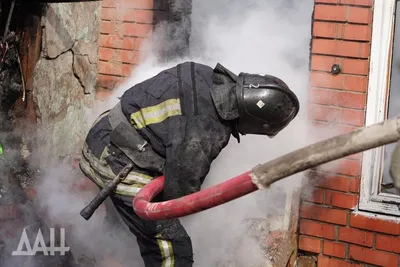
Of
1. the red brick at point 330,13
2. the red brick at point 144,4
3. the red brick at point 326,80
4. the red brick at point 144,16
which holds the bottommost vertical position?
the red brick at point 326,80

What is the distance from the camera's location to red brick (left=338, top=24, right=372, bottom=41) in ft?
15.0

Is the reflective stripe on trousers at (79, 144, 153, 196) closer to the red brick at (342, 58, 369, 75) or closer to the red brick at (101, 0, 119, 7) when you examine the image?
the red brick at (342, 58, 369, 75)

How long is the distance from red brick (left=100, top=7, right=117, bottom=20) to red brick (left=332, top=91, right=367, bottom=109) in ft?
8.29

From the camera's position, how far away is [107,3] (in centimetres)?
598

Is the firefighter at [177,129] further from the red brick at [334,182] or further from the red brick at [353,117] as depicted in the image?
the red brick at [334,182]

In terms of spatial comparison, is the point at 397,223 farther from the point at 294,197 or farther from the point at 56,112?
the point at 56,112

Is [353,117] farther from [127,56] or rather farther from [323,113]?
[127,56]

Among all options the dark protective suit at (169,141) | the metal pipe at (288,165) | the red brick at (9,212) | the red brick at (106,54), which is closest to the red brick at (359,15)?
the dark protective suit at (169,141)

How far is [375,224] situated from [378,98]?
1.03 metres

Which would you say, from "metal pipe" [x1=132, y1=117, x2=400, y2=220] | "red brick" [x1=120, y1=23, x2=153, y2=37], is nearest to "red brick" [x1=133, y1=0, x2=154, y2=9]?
"red brick" [x1=120, y1=23, x2=153, y2=37]

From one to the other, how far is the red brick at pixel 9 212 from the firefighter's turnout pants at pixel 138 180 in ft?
5.02

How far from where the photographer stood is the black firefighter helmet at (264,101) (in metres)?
3.90

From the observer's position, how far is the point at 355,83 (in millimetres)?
4652
